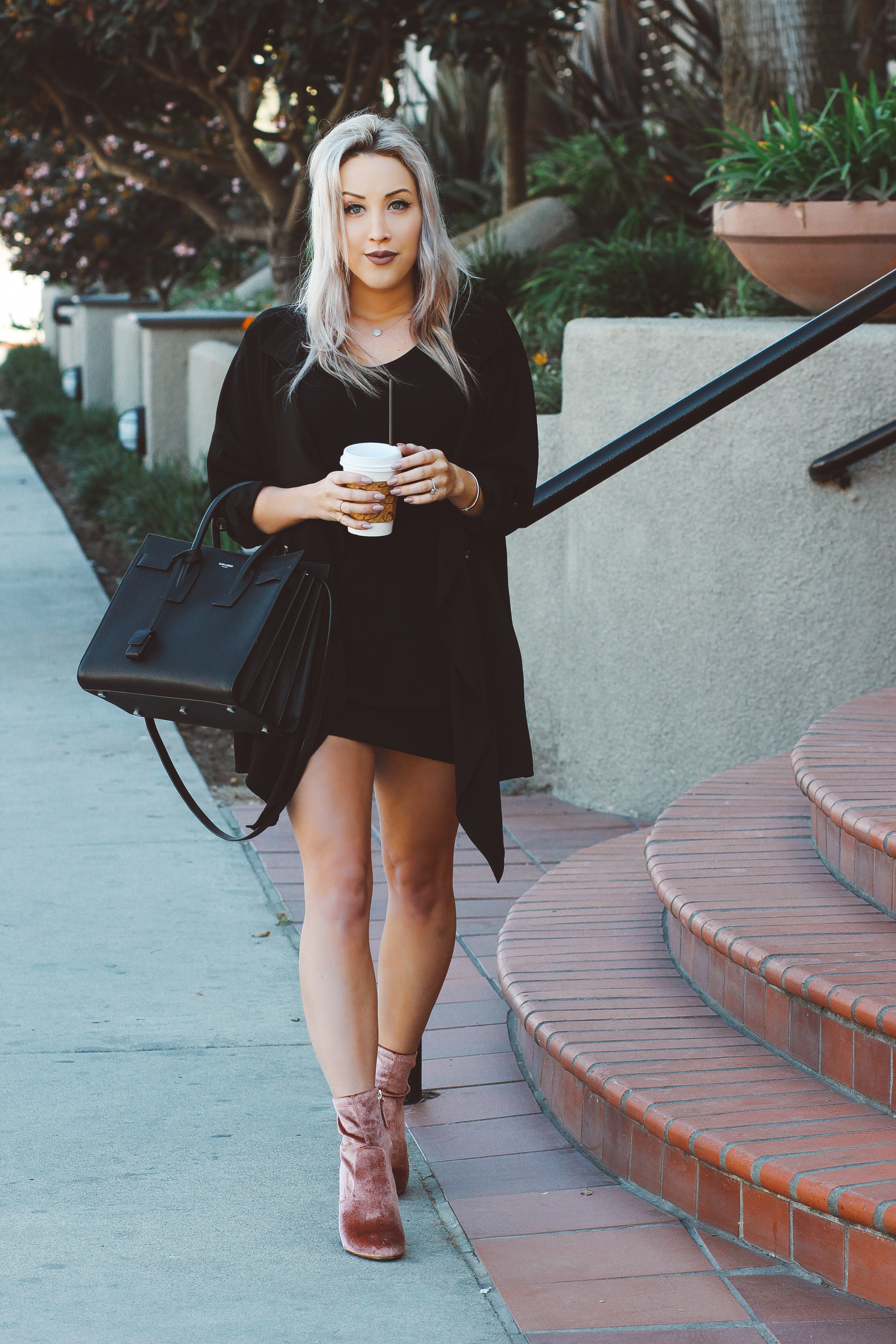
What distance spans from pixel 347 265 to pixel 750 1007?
1598 mm

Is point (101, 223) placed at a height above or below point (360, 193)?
above

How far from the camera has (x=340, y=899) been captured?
268 cm

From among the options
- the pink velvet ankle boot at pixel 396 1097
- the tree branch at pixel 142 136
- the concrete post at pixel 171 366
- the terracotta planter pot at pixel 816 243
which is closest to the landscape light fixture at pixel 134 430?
the concrete post at pixel 171 366

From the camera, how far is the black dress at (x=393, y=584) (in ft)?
8.91

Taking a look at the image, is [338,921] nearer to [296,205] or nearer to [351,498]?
[351,498]

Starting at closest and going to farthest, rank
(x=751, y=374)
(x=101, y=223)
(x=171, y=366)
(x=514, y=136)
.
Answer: (x=751, y=374), (x=514, y=136), (x=171, y=366), (x=101, y=223)

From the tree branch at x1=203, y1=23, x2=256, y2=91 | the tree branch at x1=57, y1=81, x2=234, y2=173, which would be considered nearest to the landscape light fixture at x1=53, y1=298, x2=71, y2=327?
the tree branch at x1=57, y1=81, x2=234, y2=173

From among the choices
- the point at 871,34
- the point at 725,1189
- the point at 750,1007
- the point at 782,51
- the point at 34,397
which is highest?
the point at 871,34

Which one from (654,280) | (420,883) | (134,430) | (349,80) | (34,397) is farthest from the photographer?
(34,397)

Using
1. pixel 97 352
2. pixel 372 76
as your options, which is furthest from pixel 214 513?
pixel 97 352

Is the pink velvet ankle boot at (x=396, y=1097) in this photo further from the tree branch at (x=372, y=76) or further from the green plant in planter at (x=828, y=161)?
the tree branch at (x=372, y=76)

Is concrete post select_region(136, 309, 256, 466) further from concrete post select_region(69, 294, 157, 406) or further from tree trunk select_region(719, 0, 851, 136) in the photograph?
tree trunk select_region(719, 0, 851, 136)

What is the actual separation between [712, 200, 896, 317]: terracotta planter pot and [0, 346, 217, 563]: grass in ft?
7.74

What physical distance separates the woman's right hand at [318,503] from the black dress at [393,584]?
100mm
